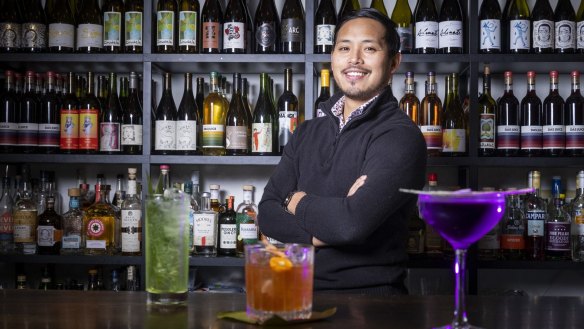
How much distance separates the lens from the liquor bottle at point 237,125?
2.15 meters

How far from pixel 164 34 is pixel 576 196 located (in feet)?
4.42

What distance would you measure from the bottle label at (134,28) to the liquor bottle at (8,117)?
400 millimetres

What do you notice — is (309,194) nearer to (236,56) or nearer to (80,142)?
(236,56)

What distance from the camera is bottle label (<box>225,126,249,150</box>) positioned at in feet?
7.06

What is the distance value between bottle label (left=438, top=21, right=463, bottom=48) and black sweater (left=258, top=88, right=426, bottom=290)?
2.14ft

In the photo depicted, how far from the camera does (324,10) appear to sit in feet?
7.69

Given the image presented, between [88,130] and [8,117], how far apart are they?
264 millimetres

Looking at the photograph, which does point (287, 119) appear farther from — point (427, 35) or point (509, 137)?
point (509, 137)

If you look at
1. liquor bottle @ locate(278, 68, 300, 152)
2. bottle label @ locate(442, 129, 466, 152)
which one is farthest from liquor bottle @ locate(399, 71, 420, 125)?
liquor bottle @ locate(278, 68, 300, 152)

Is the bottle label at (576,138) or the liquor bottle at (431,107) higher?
the liquor bottle at (431,107)

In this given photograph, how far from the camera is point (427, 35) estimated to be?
212 centimetres

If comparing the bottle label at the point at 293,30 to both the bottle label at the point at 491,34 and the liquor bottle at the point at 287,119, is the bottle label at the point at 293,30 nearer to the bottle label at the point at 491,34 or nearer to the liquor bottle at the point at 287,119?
the liquor bottle at the point at 287,119

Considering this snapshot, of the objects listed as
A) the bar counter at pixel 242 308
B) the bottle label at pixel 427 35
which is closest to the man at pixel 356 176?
the bar counter at pixel 242 308

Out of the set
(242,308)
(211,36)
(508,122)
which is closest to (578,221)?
(508,122)
